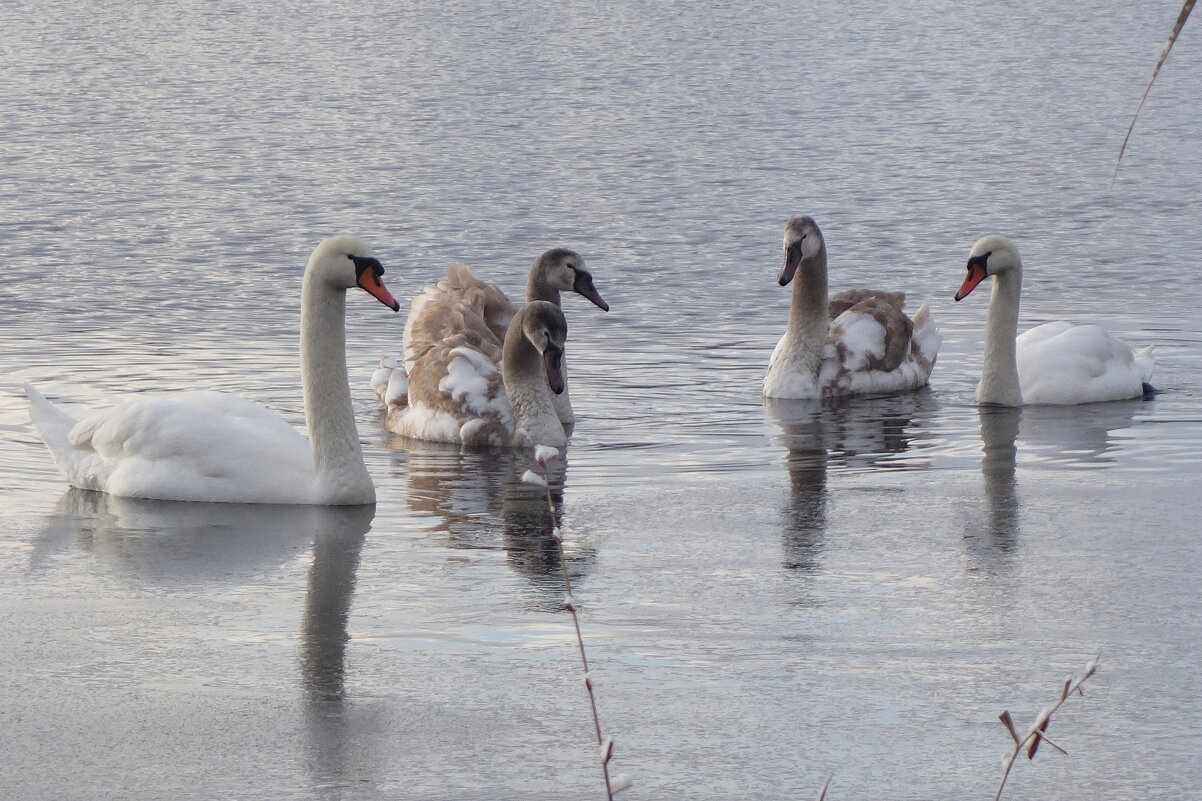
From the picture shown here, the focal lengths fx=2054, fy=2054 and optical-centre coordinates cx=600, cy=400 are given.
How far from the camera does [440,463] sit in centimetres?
994

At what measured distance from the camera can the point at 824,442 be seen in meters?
10.3

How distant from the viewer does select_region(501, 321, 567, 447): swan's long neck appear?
32.8ft

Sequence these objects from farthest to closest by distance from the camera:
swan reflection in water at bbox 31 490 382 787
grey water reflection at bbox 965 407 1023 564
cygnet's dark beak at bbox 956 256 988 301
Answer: cygnet's dark beak at bbox 956 256 988 301 → grey water reflection at bbox 965 407 1023 564 → swan reflection in water at bbox 31 490 382 787

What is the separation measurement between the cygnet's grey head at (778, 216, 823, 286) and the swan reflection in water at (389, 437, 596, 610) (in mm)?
2564

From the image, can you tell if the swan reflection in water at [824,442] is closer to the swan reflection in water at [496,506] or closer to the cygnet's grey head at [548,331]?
the swan reflection in water at [496,506]

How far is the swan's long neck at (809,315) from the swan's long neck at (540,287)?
1.37 metres

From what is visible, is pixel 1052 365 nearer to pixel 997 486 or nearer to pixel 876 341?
pixel 876 341

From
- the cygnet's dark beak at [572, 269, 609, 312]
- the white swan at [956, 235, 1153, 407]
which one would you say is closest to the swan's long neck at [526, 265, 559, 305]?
the cygnet's dark beak at [572, 269, 609, 312]

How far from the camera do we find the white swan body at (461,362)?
10414 millimetres

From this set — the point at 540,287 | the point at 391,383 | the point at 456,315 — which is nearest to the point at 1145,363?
the point at 540,287

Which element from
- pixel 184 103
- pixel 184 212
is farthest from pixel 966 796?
pixel 184 103

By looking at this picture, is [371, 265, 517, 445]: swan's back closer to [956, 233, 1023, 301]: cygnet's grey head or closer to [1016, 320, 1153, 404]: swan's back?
[956, 233, 1023, 301]: cygnet's grey head

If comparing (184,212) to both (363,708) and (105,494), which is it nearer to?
(105,494)

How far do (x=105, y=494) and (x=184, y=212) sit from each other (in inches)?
453
